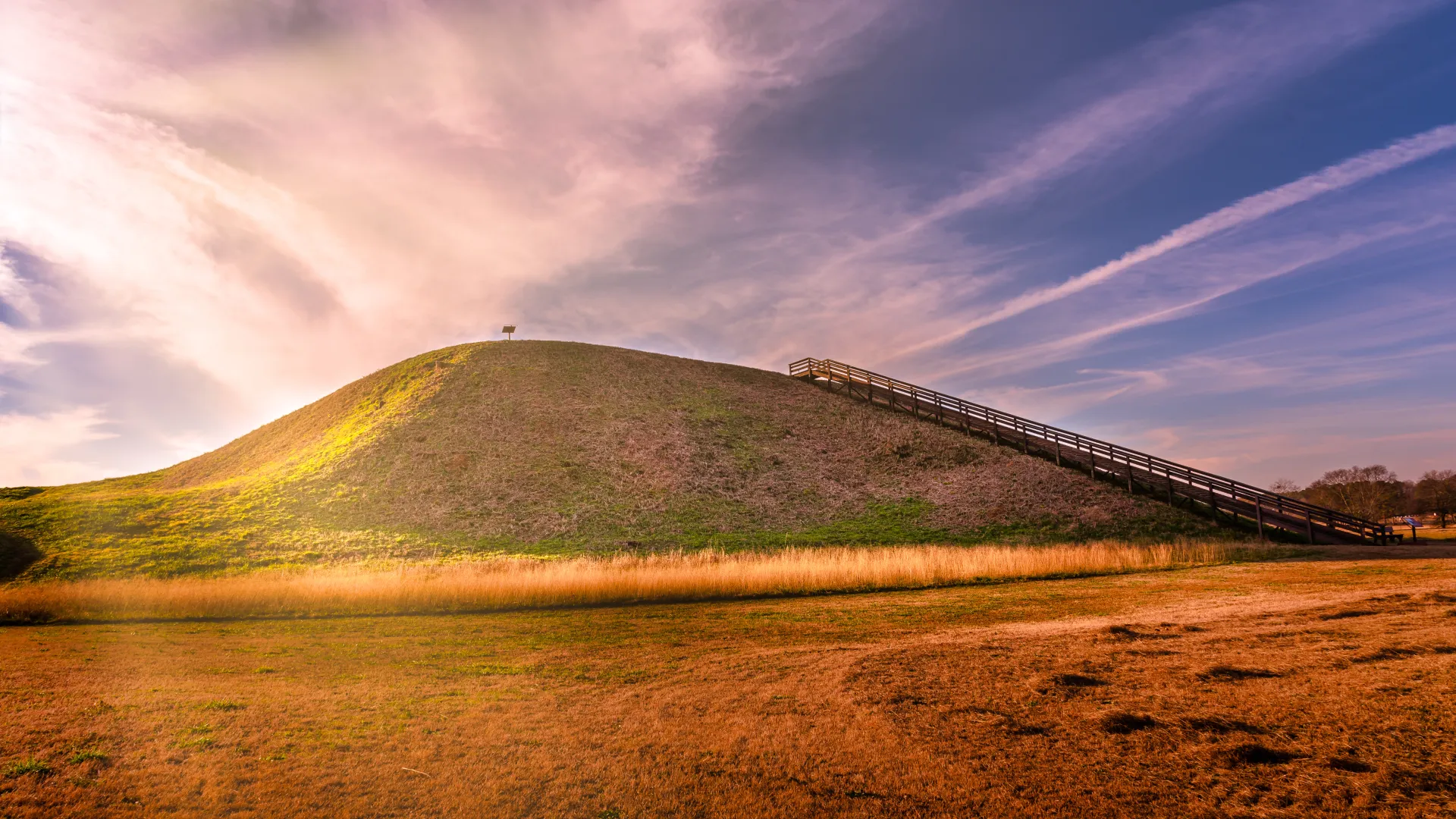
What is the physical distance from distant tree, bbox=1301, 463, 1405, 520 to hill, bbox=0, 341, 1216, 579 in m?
33.9

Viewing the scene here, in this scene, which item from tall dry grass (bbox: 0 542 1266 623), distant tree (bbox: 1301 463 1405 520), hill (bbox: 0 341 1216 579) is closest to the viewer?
tall dry grass (bbox: 0 542 1266 623)

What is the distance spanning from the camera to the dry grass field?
219 inches

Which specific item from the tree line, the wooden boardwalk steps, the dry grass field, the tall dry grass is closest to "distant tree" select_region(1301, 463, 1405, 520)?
the tree line

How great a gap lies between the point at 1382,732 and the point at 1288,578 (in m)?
15.5

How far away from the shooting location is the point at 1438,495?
6172cm

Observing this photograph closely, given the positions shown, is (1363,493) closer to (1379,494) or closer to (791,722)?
(1379,494)

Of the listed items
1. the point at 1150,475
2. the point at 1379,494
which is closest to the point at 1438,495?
the point at 1379,494

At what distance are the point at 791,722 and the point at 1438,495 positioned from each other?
85.0 metres

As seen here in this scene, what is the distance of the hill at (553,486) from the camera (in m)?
36.3

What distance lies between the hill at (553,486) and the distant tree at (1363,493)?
33876mm

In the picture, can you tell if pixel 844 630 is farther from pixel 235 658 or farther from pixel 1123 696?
pixel 235 658

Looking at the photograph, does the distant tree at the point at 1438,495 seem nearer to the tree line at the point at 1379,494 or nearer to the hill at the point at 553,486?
the tree line at the point at 1379,494

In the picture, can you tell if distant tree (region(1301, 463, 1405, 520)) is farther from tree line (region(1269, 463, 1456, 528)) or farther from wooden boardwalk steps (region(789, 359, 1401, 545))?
wooden boardwalk steps (region(789, 359, 1401, 545))

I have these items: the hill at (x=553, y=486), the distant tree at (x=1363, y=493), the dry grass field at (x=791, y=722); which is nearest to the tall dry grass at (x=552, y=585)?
the dry grass field at (x=791, y=722)
